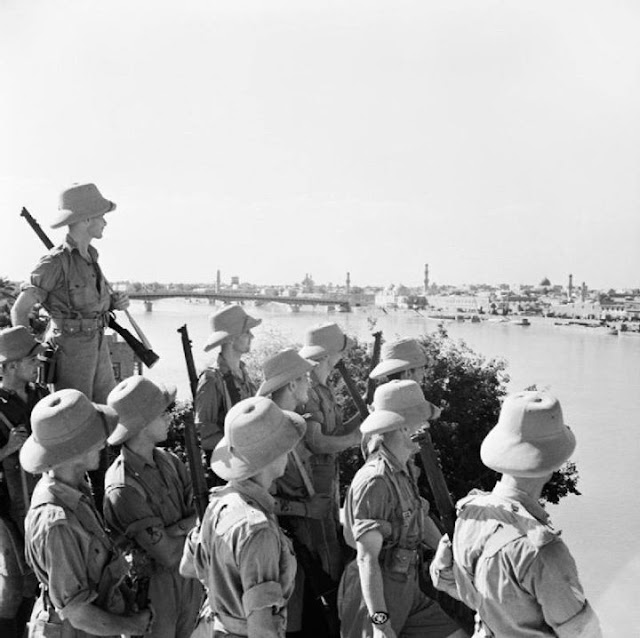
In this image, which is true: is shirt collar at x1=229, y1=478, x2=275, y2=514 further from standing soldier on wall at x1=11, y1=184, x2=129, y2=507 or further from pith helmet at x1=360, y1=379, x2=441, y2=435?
standing soldier on wall at x1=11, y1=184, x2=129, y2=507

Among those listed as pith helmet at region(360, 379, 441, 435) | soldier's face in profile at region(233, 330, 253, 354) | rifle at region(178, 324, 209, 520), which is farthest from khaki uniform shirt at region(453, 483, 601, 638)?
soldier's face in profile at region(233, 330, 253, 354)

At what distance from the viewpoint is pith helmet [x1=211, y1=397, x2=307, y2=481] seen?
332cm

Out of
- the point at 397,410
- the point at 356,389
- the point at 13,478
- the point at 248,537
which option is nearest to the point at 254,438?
the point at 248,537

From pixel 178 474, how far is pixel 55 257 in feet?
6.42

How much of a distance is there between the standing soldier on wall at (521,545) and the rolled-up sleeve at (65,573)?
1.39 meters

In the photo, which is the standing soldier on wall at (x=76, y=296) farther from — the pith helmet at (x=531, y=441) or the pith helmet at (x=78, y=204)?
the pith helmet at (x=531, y=441)

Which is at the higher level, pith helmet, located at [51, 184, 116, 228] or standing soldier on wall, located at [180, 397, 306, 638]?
pith helmet, located at [51, 184, 116, 228]

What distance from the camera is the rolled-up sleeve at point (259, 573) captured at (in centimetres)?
314

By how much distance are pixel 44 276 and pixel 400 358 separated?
226 cm

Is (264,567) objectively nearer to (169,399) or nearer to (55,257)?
(169,399)

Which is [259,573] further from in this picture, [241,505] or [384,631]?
[384,631]

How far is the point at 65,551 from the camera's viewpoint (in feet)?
11.1

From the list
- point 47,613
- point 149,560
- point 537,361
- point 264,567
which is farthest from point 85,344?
point 537,361

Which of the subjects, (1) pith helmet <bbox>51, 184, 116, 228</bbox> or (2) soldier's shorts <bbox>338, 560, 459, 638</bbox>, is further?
(1) pith helmet <bbox>51, 184, 116, 228</bbox>
